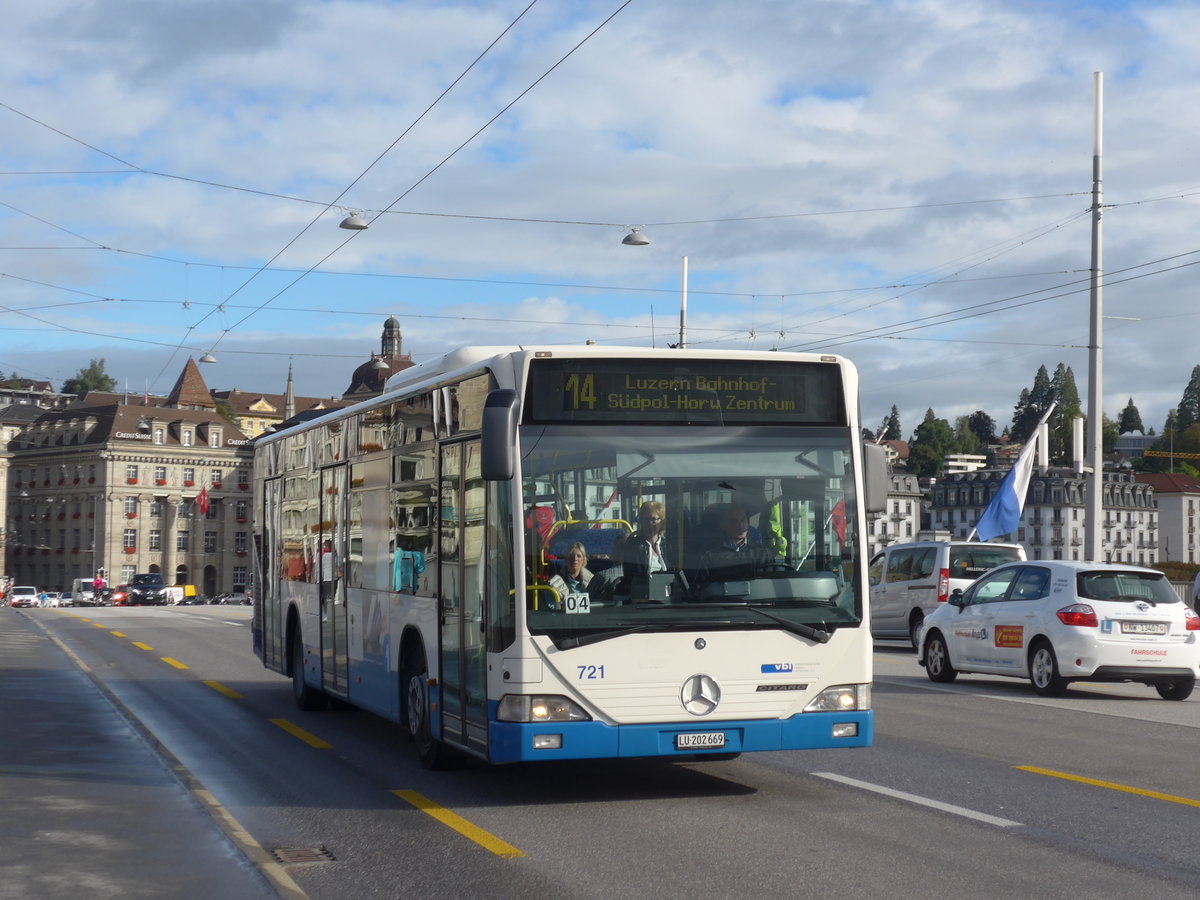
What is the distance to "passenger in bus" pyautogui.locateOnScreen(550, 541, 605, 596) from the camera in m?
9.54

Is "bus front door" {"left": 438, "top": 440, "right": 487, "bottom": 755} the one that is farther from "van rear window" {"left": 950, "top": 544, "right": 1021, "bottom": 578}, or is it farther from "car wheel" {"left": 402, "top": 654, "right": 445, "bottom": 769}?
Result: "van rear window" {"left": 950, "top": 544, "right": 1021, "bottom": 578}

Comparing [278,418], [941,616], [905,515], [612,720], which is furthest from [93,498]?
[612,720]

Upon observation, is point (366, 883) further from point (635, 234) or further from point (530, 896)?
point (635, 234)

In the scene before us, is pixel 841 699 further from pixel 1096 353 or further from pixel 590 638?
pixel 1096 353

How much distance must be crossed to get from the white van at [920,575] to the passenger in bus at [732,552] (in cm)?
1707

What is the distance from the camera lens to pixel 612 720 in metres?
9.55

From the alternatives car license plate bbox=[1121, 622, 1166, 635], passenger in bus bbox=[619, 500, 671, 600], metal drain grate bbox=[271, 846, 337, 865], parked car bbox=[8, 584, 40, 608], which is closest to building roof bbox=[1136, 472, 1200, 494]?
parked car bbox=[8, 584, 40, 608]

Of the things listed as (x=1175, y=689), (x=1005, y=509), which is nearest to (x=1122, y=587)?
(x=1175, y=689)

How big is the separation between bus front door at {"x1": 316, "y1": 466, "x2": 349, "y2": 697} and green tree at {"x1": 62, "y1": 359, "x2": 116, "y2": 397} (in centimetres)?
18830

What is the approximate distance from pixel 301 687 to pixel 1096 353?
1909 centimetres

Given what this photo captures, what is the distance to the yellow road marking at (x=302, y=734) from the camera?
1316cm

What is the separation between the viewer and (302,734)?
14.0 metres

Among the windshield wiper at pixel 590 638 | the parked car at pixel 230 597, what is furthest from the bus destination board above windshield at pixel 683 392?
the parked car at pixel 230 597

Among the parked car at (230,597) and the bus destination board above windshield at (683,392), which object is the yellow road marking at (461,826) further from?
the parked car at (230,597)
